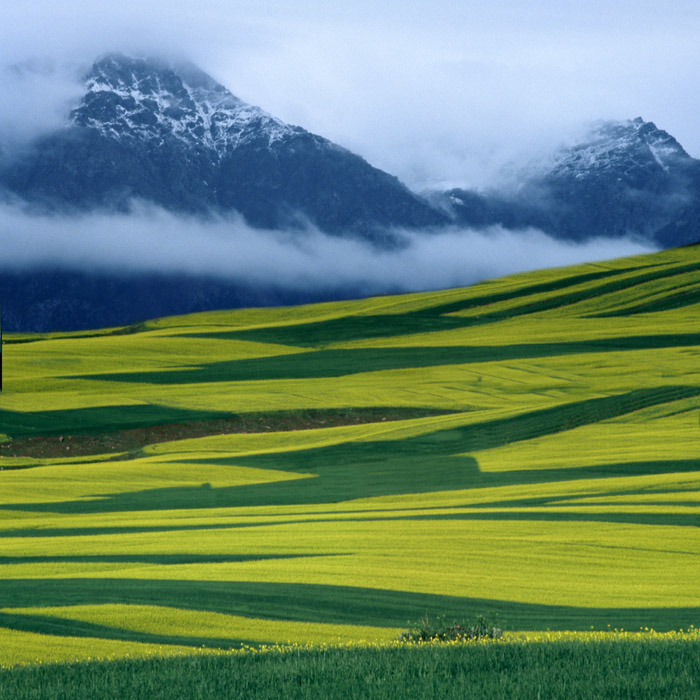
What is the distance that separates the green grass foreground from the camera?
11.3 metres

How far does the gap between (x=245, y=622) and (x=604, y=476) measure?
2126 cm

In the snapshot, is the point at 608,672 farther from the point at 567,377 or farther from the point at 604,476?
the point at 567,377

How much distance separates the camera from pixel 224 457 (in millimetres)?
43219

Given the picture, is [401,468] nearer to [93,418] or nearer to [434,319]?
[93,418]

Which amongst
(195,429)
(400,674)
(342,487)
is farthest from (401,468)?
(400,674)

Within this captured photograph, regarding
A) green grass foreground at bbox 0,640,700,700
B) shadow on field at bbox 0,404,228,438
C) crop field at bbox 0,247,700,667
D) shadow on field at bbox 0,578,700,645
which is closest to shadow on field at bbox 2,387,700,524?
crop field at bbox 0,247,700,667

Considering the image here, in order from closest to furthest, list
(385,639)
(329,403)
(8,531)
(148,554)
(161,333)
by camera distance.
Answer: (385,639) < (148,554) < (8,531) < (329,403) < (161,333)

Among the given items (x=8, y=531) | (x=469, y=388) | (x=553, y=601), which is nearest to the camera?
(x=553, y=601)

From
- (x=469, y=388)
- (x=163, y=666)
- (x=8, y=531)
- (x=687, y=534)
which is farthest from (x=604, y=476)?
(x=469, y=388)

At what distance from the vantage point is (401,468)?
39.9 metres

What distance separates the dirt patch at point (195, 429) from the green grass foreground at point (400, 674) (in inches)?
1490

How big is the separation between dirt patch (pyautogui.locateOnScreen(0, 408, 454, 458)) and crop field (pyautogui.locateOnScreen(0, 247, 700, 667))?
0.52ft

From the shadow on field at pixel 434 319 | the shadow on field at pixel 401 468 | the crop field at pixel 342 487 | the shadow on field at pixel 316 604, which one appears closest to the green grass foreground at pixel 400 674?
the crop field at pixel 342 487

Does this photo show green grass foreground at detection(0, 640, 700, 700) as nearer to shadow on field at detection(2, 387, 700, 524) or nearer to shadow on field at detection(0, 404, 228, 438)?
shadow on field at detection(2, 387, 700, 524)
